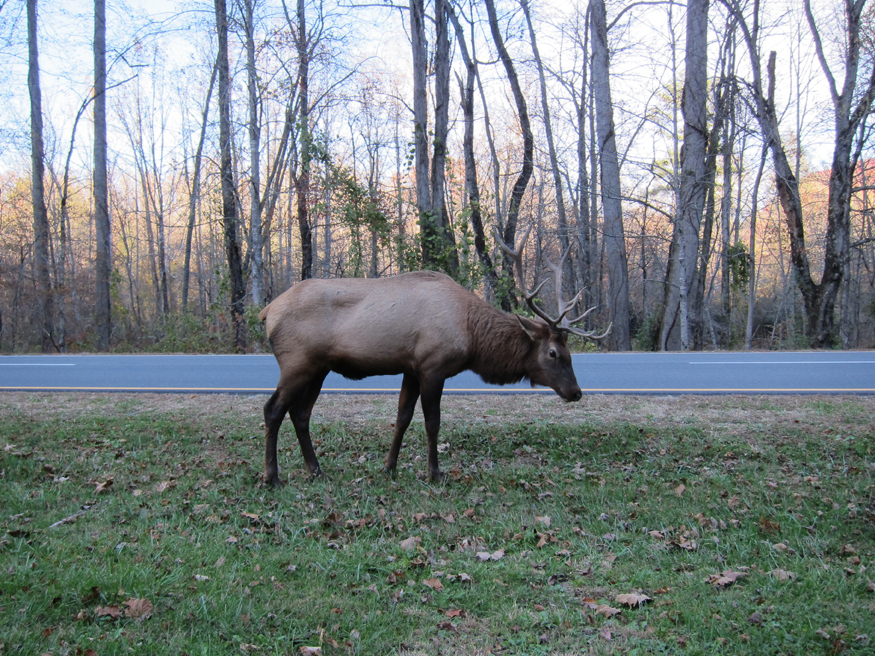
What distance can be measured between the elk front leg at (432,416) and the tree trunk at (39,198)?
17964mm

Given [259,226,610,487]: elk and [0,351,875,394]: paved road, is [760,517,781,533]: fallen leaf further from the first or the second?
[0,351,875,394]: paved road

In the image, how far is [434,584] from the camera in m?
3.61

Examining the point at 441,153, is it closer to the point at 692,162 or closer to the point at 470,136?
the point at 470,136

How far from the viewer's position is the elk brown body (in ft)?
18.4

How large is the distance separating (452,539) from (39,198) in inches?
851

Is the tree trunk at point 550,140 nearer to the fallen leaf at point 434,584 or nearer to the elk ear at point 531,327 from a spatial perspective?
the elk ear at point 531,327

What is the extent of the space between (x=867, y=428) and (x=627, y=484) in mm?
3423

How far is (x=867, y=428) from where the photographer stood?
694cm

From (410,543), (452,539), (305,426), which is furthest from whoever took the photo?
(305,426)

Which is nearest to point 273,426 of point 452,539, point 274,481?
point 274,481

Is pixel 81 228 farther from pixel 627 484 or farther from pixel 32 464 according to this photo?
pixel 627 484

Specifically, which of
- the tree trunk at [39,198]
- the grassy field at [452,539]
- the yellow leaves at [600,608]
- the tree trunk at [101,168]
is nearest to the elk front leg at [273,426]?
the grassy field at [452,539]

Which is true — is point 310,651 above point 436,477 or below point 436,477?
below

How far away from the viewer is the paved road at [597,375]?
9.82 m
